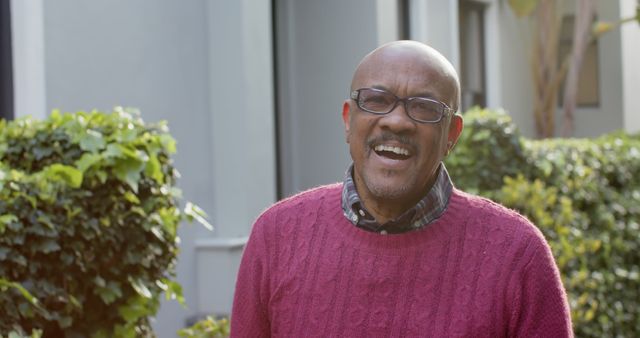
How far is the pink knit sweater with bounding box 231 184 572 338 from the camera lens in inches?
99.4

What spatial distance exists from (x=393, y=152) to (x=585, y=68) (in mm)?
16410

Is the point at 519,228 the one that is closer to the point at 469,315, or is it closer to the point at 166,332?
the point at 469,315

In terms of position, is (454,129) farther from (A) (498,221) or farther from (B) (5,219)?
(B) (5,219)

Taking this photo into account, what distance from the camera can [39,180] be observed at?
4.17 metres

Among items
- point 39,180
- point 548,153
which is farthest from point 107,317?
point 548,153

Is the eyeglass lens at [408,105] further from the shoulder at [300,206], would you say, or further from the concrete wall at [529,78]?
the concrete wall at [529,78]

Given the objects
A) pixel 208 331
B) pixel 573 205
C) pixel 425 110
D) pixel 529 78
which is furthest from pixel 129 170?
pixel 529 78

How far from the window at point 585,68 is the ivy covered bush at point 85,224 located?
13.9m

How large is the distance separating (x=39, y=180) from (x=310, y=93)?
575 cm

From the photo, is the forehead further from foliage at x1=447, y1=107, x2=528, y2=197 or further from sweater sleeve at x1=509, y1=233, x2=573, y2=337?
foliage at x1=447, y1=107, x2=528, y2=197

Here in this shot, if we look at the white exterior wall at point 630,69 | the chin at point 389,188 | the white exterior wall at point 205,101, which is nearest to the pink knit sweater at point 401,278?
the chin at point 389,188

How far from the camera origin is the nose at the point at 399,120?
2.52m

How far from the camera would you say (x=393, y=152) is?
2.54 m

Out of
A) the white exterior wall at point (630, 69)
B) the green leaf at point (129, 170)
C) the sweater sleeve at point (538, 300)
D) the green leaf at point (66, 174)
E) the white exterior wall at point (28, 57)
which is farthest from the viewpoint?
the white exterior wall at point (630, 69)
